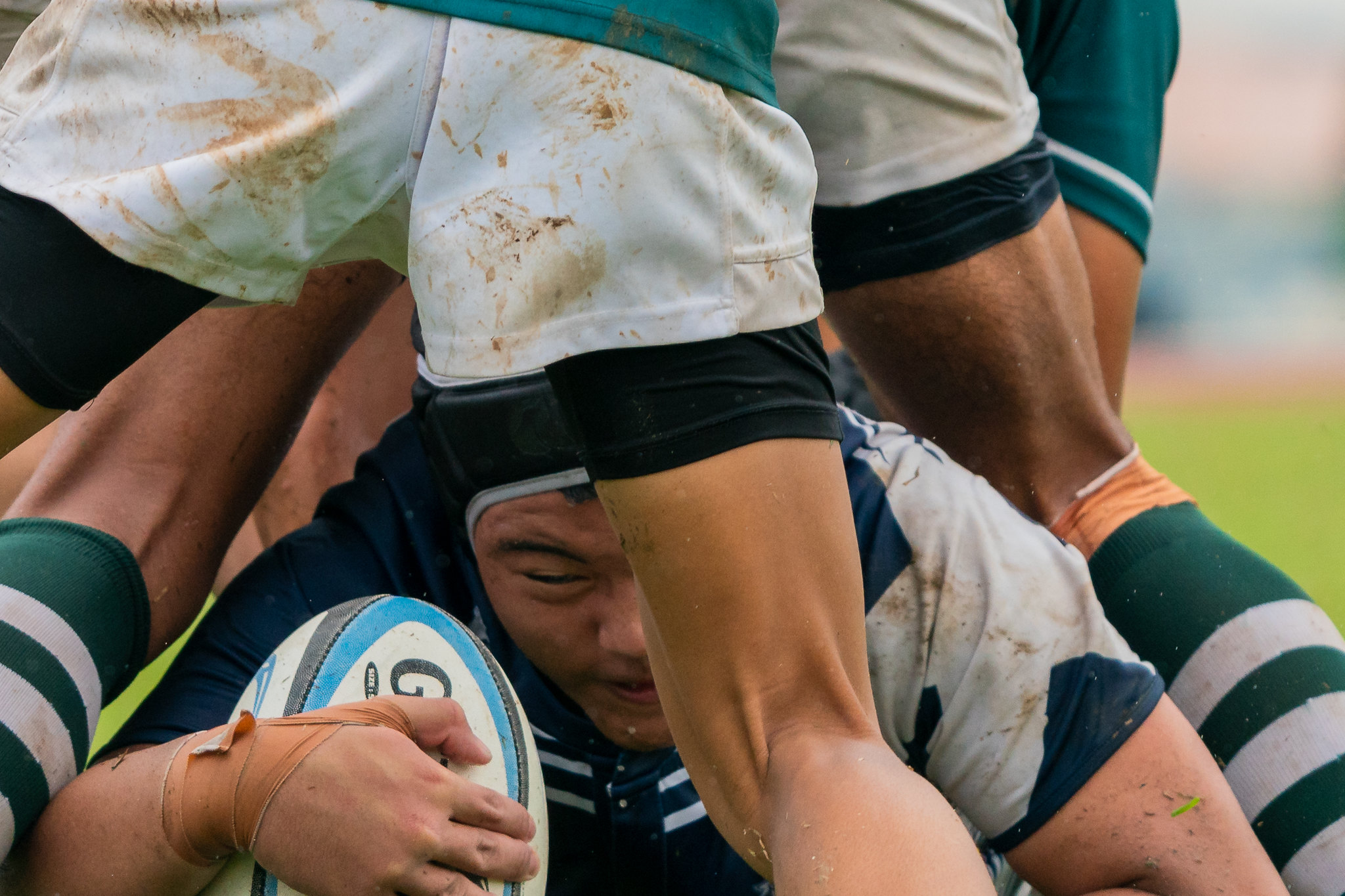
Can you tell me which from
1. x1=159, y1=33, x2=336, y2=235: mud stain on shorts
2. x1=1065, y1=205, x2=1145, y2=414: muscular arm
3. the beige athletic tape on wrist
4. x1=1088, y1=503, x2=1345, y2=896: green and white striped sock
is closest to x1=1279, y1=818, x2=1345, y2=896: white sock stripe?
x1=1088, y1=503, x2=1345, y2=896: green and white striped sock

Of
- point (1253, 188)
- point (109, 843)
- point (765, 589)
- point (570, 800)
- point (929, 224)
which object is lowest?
point (1253, 188)

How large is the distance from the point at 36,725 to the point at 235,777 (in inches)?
9.3

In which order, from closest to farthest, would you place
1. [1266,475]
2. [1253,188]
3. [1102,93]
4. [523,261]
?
[523,261] < [1102,93] < [1266,475] < [1253,188]

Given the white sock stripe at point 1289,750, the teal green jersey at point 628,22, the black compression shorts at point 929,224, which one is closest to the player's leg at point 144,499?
the black compression shorts at point 929,224

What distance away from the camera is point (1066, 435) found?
61.3 inches

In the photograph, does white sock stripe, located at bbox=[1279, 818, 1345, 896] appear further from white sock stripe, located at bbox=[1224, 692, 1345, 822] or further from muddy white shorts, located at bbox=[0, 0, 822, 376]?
muddy white shorts, located at bbox=[0, 0, 822, 376]

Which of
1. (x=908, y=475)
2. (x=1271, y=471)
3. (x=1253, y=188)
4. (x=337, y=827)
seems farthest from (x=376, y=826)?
(x=1253, y=188)

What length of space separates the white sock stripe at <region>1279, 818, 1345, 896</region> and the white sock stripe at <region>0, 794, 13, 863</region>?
124 centimetres

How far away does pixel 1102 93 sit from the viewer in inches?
67.6

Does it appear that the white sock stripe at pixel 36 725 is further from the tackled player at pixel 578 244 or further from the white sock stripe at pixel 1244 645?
the white sock stripe at pixel 1244 645

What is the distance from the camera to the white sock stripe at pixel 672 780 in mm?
1455

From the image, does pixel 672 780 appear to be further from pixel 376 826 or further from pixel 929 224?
pixel 929 224

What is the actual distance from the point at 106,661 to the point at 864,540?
0.78 metres

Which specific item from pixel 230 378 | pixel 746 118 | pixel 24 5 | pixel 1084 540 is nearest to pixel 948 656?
pixel 1084 540
